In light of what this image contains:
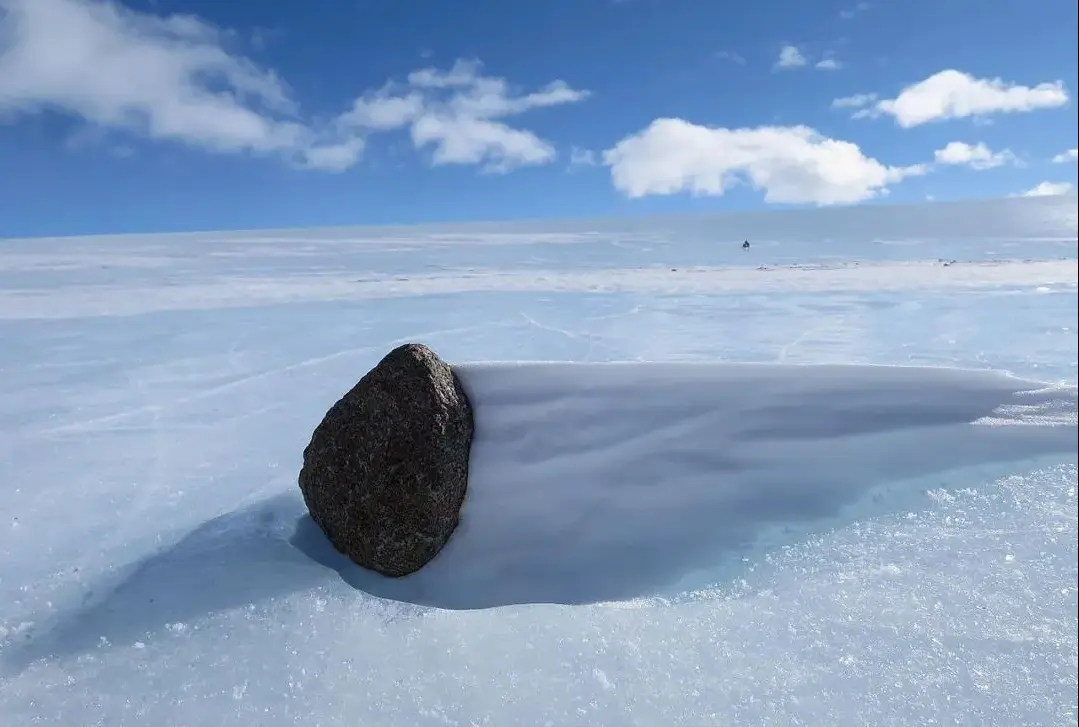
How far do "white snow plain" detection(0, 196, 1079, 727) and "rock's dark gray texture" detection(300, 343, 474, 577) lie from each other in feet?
0.44

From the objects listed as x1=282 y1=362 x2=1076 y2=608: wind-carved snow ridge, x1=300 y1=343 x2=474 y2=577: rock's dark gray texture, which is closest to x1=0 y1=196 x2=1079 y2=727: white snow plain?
x1=282 y1=362 x2=1076 y2=608: wind-carved snow ridge

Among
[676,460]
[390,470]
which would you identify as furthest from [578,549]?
[390,470]

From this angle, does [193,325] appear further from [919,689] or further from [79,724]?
[919,689]

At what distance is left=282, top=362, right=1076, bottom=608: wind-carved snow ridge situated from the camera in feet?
10.3

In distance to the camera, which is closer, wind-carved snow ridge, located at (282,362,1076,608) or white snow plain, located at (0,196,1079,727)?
white snow plain, located at (0,196,1079,727)

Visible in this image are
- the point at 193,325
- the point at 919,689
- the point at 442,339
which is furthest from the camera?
the point at 193,325

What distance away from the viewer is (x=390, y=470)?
3.14 m

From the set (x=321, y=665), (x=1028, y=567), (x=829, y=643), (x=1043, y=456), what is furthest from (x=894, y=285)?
(x=321, y=665)

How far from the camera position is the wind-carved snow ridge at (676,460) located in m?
3.15

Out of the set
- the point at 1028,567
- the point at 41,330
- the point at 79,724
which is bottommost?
the point at 79,724

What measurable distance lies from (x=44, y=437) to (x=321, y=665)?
278 centimetres

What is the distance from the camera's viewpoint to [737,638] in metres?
2.64

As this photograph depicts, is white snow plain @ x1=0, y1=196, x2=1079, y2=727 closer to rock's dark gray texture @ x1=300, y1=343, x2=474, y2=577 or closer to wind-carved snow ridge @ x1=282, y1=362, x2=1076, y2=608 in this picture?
wind-carved snow ridge @ x1=282, y1=362, x2=1076, y2=608

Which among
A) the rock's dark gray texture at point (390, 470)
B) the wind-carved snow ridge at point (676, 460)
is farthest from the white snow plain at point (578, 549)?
the rock's dark gray texture at point (390, 470)
